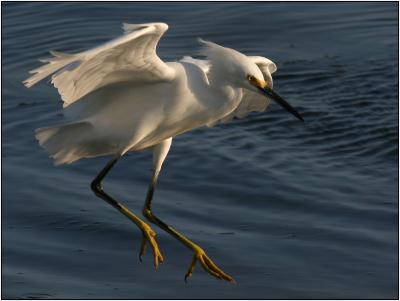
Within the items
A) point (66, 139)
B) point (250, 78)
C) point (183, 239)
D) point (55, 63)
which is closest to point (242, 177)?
point (183, 239)

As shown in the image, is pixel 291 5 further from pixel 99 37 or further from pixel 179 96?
pixel 179 96

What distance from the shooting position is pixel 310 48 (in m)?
14.3

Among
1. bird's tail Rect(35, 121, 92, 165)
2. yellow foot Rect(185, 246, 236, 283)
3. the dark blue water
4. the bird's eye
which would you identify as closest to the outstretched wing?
bird's tail Rect(35, 121, 92, 165)

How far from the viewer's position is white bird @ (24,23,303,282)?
736cm

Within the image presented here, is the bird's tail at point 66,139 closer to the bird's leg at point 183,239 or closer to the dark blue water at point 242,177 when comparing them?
the bird's leg at point 183,239

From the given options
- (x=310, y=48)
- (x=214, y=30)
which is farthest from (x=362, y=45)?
(x=214, y=30)

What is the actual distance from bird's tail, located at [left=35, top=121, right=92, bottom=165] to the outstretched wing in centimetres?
27

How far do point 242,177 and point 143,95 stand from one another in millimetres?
3356

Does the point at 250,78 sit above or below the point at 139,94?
above

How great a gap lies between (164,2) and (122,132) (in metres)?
7.57

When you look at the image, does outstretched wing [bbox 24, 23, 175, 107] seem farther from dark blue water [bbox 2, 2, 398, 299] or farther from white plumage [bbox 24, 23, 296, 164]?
dark blue water [bbox 2, 2, 398, 299]

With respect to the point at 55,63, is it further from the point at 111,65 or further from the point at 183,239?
the point at 183,239

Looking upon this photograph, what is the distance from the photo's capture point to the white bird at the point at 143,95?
736cm

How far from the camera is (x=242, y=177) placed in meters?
11.2
